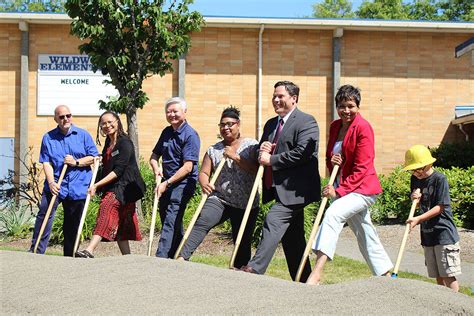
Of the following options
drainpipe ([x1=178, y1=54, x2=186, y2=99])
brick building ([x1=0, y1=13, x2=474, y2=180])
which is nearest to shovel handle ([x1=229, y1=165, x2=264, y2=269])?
brick building ([x1=0, y1=13, x2=474, y2=180])

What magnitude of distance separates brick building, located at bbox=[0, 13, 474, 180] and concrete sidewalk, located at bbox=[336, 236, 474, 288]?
369 inches

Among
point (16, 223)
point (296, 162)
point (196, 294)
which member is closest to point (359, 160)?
point (296, 162)

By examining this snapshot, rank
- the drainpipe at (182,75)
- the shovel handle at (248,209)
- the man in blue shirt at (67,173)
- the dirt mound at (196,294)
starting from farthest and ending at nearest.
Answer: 1. the drainpipe at (182,75)
2. the man in blue shirt at (67,173)
3. the shovel handle at (248,209)
4. the dirt mound at (196,294)

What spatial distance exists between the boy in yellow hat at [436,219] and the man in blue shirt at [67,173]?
375 cm

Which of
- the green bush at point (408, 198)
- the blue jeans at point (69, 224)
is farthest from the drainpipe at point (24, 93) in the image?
the blue jeans at point (69, 224)

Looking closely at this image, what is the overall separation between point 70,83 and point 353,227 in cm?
1567

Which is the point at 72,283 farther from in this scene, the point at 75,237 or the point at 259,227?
the point at 259,227

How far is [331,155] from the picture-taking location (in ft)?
23.5

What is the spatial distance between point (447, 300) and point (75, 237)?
5104 mm

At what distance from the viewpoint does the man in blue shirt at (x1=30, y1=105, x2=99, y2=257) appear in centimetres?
888

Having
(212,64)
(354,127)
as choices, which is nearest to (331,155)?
(354,127)

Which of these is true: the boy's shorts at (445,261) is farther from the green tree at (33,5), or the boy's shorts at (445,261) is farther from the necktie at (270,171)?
the green tree at (33,5)

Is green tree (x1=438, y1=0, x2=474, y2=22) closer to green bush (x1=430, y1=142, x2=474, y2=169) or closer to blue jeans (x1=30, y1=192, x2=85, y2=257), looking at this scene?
green bush (x1=430, y1=142, x2=474, y2=169)

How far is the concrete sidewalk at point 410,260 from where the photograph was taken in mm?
9125
